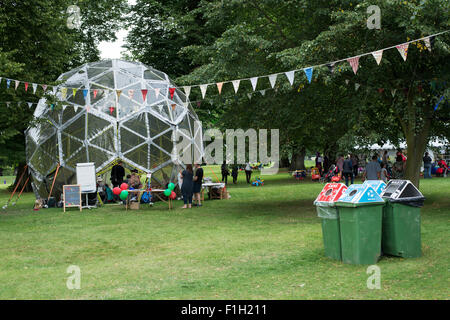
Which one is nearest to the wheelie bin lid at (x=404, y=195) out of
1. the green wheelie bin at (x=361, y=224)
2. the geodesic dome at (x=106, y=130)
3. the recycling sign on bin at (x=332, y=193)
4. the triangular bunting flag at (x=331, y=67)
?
the green wheelie bin at (x=361, y=224)

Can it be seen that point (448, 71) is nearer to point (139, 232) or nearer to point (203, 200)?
point (139, 232)

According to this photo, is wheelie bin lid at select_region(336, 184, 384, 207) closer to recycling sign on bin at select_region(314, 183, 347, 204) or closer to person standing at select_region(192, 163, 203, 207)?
recycling sign on bin at select_region(314, 183, 347, 204)

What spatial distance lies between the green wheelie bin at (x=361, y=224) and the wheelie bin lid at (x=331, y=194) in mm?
235

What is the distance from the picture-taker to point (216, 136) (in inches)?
1153

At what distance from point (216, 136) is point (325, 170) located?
886 cm

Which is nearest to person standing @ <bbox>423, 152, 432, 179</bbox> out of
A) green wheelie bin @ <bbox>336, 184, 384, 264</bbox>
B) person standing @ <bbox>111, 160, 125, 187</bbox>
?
person standing @ <bbox>111, 160, 125, 187</bbox>

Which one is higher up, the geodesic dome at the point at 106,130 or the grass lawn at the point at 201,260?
the geodesic dome at the point at 106,130

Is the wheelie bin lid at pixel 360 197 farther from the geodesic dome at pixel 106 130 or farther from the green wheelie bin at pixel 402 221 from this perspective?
the geodesic dome at pixel 106 130

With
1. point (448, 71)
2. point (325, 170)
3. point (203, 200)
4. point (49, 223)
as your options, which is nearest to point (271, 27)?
point (448, 71)

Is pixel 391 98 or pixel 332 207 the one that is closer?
pixel 332 207

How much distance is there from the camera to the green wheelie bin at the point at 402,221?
26.4 ft

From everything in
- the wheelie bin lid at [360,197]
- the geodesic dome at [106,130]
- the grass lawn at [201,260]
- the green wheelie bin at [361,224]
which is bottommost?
the grass lawn at [201,260]

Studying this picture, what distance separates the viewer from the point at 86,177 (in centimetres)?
1856

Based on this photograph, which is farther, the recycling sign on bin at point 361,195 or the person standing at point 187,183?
the person standing at point 187,183
